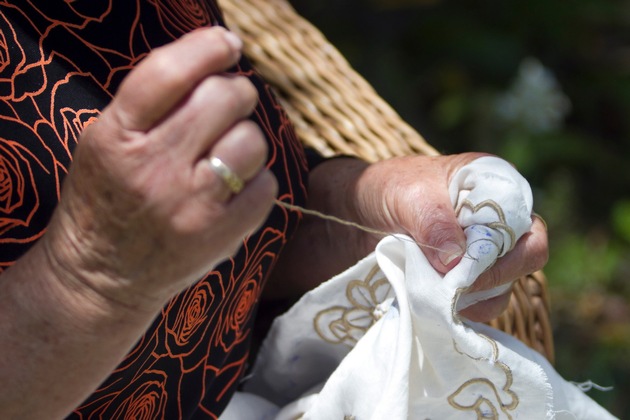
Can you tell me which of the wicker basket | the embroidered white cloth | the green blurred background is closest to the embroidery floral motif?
the embroidered white cloth

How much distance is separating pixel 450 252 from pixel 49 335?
0.31 m

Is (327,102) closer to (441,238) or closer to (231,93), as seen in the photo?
(441,238)

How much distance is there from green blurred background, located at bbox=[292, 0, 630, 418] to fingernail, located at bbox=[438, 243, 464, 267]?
914mm

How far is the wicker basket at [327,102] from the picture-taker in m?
0.90

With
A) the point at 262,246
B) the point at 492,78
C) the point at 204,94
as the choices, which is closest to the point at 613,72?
the point at 492,78

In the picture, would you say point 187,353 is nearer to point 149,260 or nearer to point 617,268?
point 149,260

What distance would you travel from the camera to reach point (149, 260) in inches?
16.6

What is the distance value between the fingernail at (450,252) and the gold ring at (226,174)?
10.4 inches

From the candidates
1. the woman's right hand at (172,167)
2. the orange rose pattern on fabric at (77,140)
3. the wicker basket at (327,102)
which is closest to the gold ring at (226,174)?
the woman's right hand at (172,167)

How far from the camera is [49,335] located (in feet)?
1.48

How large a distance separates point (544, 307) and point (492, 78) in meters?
0.89

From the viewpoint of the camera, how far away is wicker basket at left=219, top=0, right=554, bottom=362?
90cm

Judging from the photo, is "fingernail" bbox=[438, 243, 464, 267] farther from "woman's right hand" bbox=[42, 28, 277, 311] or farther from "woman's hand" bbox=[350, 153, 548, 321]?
"woman's right hand" bbox=[42, 28, 277, 311]

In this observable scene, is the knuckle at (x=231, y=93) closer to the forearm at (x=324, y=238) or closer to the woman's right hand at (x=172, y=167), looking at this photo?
the woman's right hand at (x=172, y=167)
